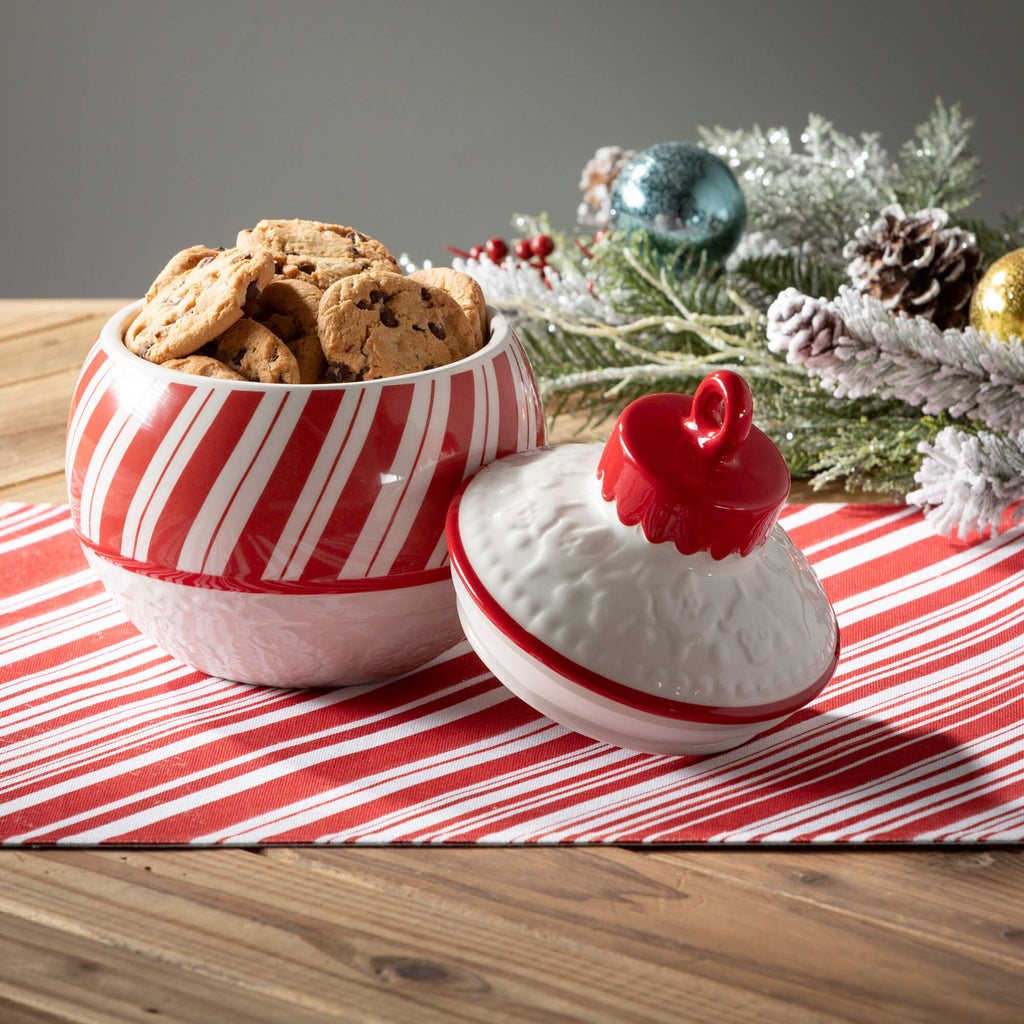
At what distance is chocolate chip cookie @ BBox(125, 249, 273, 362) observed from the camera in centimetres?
52

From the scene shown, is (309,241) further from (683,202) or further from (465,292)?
(683,202)

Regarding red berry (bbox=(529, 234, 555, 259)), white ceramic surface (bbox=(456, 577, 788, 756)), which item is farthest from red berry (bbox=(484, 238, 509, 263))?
white ceramic surface (bbox=(456, 577, 788, 756))

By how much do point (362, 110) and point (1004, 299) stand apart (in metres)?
1.62

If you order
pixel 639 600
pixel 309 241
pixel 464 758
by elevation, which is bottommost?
pixel 464 758

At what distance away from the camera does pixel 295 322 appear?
547 millimetres

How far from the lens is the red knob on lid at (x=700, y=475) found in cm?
49

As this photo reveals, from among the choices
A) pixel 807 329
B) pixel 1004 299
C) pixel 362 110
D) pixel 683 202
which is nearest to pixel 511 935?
pixel 807 329

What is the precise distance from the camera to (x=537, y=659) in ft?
1.60

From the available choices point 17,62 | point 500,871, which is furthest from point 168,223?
point 500,871

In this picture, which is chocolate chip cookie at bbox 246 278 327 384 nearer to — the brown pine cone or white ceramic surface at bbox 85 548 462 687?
white ceramic surface at bbox 85 548 462 687

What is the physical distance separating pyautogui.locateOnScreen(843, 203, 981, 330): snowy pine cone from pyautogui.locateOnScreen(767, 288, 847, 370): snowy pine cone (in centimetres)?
20

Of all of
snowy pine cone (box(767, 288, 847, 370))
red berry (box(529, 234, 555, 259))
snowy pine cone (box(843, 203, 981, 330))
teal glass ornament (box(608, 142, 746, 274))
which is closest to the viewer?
snowy pine cone (box(767, 288, 847, 370))

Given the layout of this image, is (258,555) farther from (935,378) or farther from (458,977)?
(935,378)

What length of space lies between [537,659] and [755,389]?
50 cm
